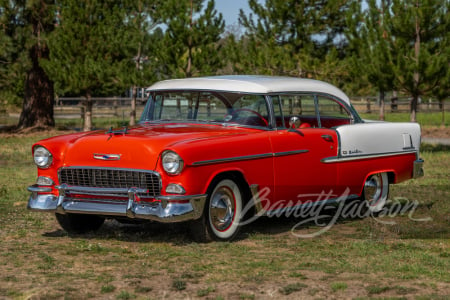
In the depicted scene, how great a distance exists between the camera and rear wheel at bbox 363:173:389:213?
9.77 meters

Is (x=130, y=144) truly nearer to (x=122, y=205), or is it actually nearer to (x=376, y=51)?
(x=122, y=205)

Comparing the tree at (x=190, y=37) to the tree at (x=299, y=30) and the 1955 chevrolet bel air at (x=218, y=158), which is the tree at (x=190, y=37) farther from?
the 1955 chevrolet bel air at (x=218, y=158)

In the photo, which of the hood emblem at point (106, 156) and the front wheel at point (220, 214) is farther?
the front wheel at point (220, 214)

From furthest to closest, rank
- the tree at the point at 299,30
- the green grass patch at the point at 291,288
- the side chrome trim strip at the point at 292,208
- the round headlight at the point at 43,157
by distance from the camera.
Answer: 1. the tree at the point at 299,30
2. the side chrome trim strip at the point at 292,208
3. the round headlight at the point at 43,157
4. the green grass patch at the point at 291,288

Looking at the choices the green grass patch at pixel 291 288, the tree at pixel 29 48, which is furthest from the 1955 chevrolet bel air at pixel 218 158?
the tree at pixel 29 48

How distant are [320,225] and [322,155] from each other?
882 millimetres

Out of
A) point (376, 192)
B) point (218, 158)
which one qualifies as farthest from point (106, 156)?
point (376, 192)

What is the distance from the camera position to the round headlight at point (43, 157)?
25.9ft

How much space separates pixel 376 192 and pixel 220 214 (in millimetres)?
2887

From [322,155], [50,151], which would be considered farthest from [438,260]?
[50,151]

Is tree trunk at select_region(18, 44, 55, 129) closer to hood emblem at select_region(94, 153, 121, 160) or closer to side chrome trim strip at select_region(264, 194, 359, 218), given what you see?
side chrome trim strip at select_region(264, 194, 359, 218)

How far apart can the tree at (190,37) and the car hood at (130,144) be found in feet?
60.6

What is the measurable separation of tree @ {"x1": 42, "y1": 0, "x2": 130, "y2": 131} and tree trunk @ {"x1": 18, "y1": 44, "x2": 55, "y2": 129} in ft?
5.75

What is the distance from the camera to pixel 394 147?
9.80 meters
